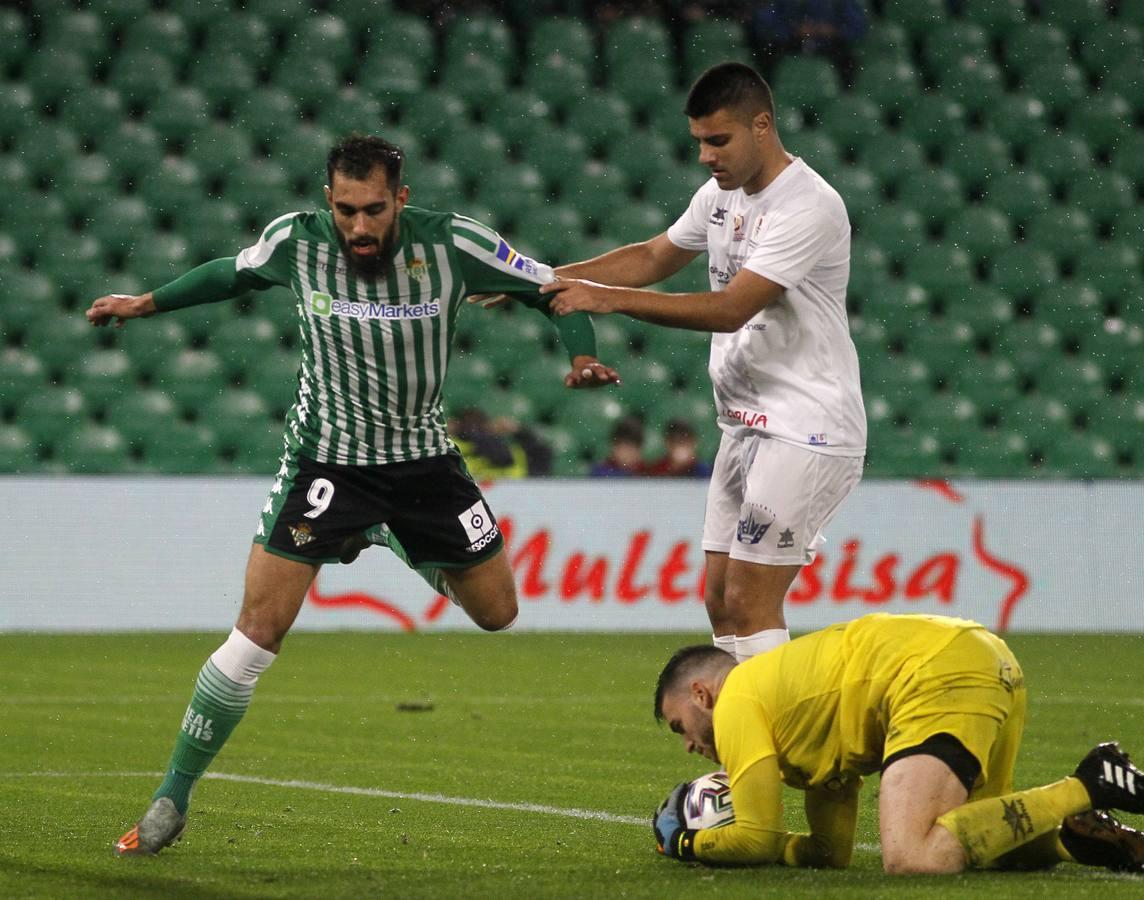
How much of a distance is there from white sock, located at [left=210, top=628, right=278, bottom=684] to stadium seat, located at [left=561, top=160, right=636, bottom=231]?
8.28 metres

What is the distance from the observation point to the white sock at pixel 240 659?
4445 mm

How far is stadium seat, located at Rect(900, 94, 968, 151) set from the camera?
504 inches

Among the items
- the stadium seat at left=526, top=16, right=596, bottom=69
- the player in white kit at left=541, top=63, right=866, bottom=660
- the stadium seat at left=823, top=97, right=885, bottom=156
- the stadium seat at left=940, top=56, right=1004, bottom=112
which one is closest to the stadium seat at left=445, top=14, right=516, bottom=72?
the stadium seat at left=526, top=16, right=596, bottom=69

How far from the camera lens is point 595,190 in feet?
40.9

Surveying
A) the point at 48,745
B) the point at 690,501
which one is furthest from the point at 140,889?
the point at 690,501

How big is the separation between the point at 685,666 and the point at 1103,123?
32.2 ft

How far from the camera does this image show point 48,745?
6.43 meters

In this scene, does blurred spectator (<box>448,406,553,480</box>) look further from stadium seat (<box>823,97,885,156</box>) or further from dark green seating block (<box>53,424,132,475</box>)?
stadium seat (<box>823,97,885,156</box>)

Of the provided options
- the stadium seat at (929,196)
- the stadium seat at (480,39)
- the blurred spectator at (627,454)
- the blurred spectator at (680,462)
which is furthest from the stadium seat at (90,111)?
the stadium seat at (929,196)

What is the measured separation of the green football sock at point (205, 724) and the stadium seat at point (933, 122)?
9.38 meters

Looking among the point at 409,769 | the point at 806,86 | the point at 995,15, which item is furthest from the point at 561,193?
the point at 409,769

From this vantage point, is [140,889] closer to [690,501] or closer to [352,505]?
[352,505]

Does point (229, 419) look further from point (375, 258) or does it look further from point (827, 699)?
point (827, 699)

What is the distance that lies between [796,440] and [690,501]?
593 cm
